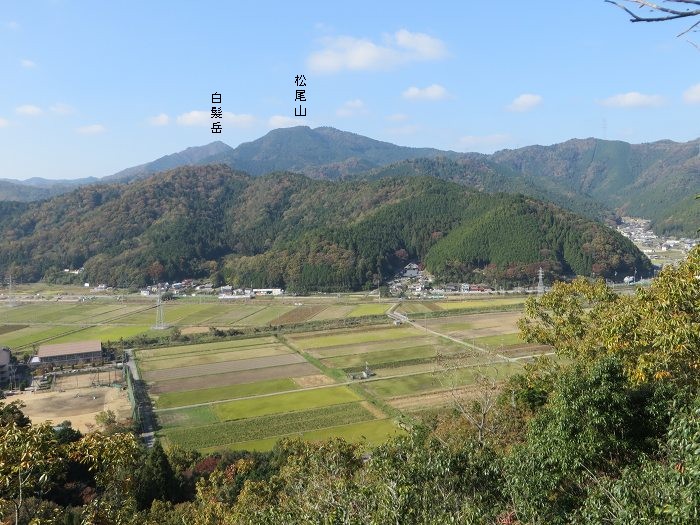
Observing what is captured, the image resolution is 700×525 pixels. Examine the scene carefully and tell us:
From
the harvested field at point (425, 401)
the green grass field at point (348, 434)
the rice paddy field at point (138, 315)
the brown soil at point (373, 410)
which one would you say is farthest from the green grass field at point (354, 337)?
the green grass field at point (348, 434)

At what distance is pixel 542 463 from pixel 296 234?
107 m

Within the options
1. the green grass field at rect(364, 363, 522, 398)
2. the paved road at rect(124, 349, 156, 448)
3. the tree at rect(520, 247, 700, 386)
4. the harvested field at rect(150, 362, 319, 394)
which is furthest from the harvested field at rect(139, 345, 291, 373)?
the tree at rect(520, 247, 700, 386)

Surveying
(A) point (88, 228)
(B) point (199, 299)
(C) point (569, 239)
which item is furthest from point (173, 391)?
(A) point (88, 228)

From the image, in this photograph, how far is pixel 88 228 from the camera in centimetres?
11100

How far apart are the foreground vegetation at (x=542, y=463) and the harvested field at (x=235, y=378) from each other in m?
22.0

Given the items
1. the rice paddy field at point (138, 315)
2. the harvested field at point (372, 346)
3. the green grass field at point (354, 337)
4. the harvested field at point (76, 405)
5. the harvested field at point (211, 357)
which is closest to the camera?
the harvested field at point (76, 405)

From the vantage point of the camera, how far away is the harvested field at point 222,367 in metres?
40.1

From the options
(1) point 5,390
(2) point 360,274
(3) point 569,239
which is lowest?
(1) point 5,390

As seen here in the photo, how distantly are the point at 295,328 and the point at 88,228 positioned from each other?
75404mm

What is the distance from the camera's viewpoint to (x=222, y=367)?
138 feet

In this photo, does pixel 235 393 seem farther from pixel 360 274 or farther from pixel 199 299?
pixel 360 274

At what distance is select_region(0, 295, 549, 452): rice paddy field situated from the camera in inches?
1171

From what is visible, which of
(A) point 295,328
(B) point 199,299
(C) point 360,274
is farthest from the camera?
(C) point 360,274

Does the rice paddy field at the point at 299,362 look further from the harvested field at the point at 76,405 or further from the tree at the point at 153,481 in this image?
the tree at the point at 153,481
